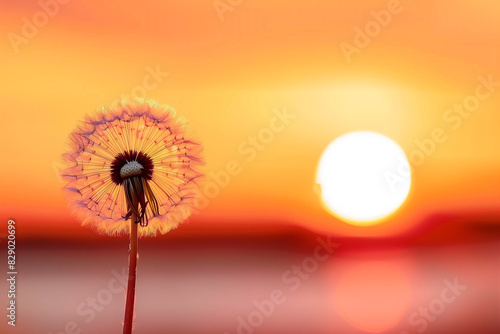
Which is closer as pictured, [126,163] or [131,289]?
[131,289]

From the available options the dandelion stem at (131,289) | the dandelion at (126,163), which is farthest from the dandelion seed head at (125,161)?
the dandelion stem at (131,289)

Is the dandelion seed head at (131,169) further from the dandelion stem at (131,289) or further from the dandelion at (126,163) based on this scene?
the dandelion stem at (131,289)

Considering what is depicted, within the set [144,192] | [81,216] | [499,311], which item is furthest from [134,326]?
[499,311]

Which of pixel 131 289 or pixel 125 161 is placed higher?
pixel 125 161

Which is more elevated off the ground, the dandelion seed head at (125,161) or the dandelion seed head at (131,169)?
the dandelion seed head at (125,161)

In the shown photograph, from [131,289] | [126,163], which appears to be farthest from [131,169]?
[131,289]

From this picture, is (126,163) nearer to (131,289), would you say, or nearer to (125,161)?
(125,161)

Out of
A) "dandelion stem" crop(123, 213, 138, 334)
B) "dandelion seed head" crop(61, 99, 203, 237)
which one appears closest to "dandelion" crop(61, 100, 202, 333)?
"dandelion seed head" crop(61, 99, 203, 237)

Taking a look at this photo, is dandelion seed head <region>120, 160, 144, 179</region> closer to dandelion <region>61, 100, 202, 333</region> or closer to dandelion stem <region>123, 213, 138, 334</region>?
dandelion <region>61, 100, 202, 333</region>
